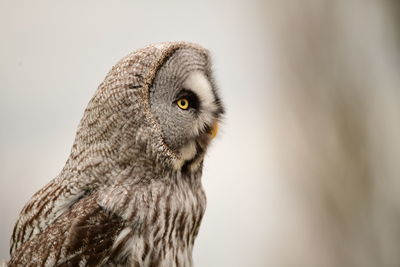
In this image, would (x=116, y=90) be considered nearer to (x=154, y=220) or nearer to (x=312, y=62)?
(x=154, y=220)

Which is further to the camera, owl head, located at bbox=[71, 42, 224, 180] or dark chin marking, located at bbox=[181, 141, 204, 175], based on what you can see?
dark chin marking, located at bbox=[181, 141, 204, 175]

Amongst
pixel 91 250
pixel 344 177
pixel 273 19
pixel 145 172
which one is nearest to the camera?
pixel 91 250

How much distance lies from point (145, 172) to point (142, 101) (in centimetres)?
27

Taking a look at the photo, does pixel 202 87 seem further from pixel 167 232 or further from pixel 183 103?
pixel 167 232

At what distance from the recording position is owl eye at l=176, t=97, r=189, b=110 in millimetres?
2426

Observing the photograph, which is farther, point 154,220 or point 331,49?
point 331,49

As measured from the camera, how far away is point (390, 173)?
472cm

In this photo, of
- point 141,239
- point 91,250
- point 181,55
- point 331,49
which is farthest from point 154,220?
point 331,49

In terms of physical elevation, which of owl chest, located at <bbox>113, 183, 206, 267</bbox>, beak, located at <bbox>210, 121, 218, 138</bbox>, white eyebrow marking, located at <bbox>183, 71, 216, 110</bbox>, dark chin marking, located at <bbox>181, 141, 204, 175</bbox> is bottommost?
owl chest, located at <bbox>113, 183, 206, 267</bbox>

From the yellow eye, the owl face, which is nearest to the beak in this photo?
the owl face

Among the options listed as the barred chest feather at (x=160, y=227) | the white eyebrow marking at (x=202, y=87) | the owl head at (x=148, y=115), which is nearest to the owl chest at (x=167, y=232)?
the barred chest feather at (x=160, y=227)

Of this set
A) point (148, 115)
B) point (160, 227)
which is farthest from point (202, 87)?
point (160, 227)

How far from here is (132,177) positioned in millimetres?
2348

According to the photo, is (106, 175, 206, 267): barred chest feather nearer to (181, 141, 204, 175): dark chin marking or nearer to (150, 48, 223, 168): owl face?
(181, 141, 204, 175): dark chin marking
